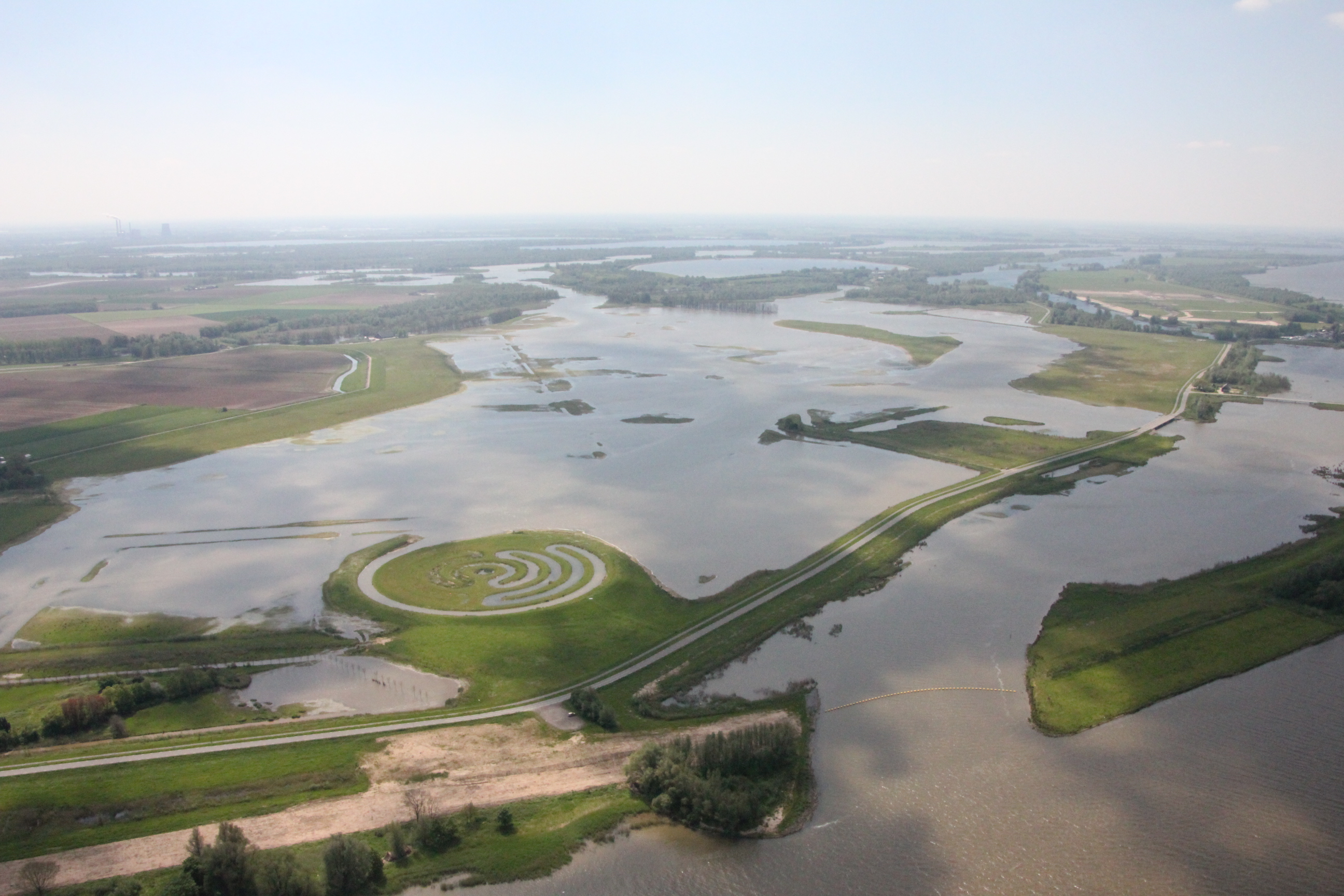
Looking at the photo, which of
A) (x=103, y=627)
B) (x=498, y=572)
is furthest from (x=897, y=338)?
(x=103, y=627)

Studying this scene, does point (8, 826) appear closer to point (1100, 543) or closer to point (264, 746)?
point (264, 746)

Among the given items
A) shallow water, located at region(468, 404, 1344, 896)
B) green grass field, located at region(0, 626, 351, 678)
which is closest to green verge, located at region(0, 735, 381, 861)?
green grass field, located at region(0, 626, 351, 678)

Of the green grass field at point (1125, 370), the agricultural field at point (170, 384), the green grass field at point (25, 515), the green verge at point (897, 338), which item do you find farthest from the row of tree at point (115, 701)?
the green verge at point (897, 338)

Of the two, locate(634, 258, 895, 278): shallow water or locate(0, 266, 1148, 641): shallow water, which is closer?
locate(0, 266, 1148, 641): shallow water

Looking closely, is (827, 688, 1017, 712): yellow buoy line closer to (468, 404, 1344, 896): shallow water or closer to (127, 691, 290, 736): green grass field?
(468, 404, 1344, 896): shallow water

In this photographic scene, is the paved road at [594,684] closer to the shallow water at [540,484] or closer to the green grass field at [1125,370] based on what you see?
the shallow water at [540,484]
